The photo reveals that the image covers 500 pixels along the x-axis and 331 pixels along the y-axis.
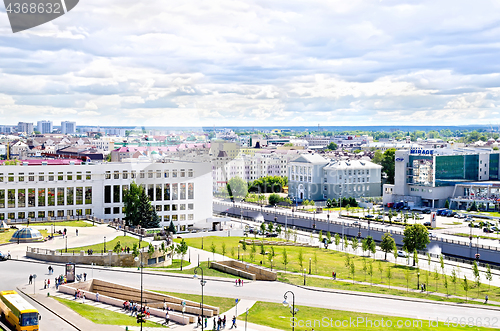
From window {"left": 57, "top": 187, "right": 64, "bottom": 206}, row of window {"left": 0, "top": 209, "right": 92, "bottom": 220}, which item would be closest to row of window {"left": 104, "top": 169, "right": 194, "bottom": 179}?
row of window {"left": 0, "top": 209, "right": 92, "bottom": 220}

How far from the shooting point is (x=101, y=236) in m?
51.9

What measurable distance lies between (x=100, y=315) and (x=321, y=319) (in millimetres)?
12900

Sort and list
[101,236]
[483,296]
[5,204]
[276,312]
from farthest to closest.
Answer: [5,204], [101,236], [483,296], [276,312]

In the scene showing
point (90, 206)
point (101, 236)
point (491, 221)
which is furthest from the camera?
point (491, 221)

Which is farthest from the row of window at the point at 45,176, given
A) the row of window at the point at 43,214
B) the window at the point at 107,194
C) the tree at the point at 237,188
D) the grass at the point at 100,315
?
the tree at the point at 237,188

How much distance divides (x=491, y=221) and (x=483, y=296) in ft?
135

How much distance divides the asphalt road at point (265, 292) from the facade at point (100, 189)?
23520mm

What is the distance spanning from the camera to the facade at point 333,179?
10850cm

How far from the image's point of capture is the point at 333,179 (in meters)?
109

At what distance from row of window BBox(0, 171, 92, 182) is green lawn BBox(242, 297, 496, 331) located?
126ft

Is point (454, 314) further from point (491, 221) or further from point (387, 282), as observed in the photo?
point (491, 221)

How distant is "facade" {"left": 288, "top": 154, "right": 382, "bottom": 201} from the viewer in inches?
4272

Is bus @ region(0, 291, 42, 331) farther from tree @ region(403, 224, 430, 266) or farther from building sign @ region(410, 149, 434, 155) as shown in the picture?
building sign @ region(410, 149, 434, 155)

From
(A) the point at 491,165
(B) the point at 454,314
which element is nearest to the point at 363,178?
(A) the point at 491,165
